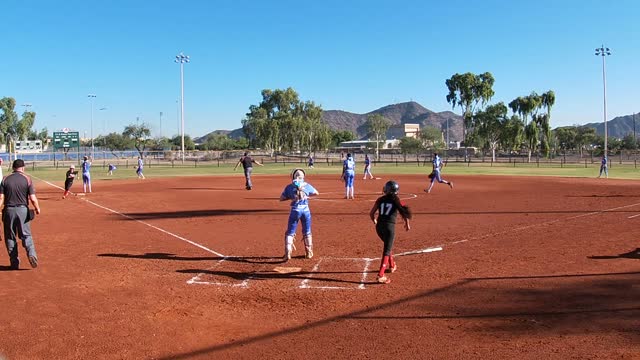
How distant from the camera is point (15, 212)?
9086 millimetres

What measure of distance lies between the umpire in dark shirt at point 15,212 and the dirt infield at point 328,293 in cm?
43

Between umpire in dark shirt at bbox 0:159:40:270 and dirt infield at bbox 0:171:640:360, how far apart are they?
43 centimetres

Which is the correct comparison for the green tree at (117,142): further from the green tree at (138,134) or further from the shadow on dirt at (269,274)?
the shadow on dirt at (269,274)

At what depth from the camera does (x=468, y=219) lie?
1570 cm

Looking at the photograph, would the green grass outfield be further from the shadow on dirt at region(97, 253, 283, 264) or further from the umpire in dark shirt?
the umpire in dark shirt

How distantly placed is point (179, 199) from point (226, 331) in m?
18.0

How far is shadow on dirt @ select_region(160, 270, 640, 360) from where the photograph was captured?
5.95 metres

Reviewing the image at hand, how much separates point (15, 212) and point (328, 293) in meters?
5.85

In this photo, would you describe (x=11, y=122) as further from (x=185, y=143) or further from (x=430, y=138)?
(x=430, y=138)

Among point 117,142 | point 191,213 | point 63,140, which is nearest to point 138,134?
point 117,142

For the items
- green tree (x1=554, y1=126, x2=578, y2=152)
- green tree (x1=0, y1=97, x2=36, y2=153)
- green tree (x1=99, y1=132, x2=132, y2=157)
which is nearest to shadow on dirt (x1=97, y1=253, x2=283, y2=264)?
green tree (x1=0, y1=97, x2=36, y2=153)

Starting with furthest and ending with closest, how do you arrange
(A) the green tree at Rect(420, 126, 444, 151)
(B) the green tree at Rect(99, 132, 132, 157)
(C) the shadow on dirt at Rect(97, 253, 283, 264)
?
(A) the green tree at Rect(420, 126, 444, 151), (B) the green tree at Rect(99, 132, 132, 157), (C) the shadow on dirt at Rect(97, 253, 283, 264)

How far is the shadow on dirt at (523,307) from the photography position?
5.95m

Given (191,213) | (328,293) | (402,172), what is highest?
(402,172)
